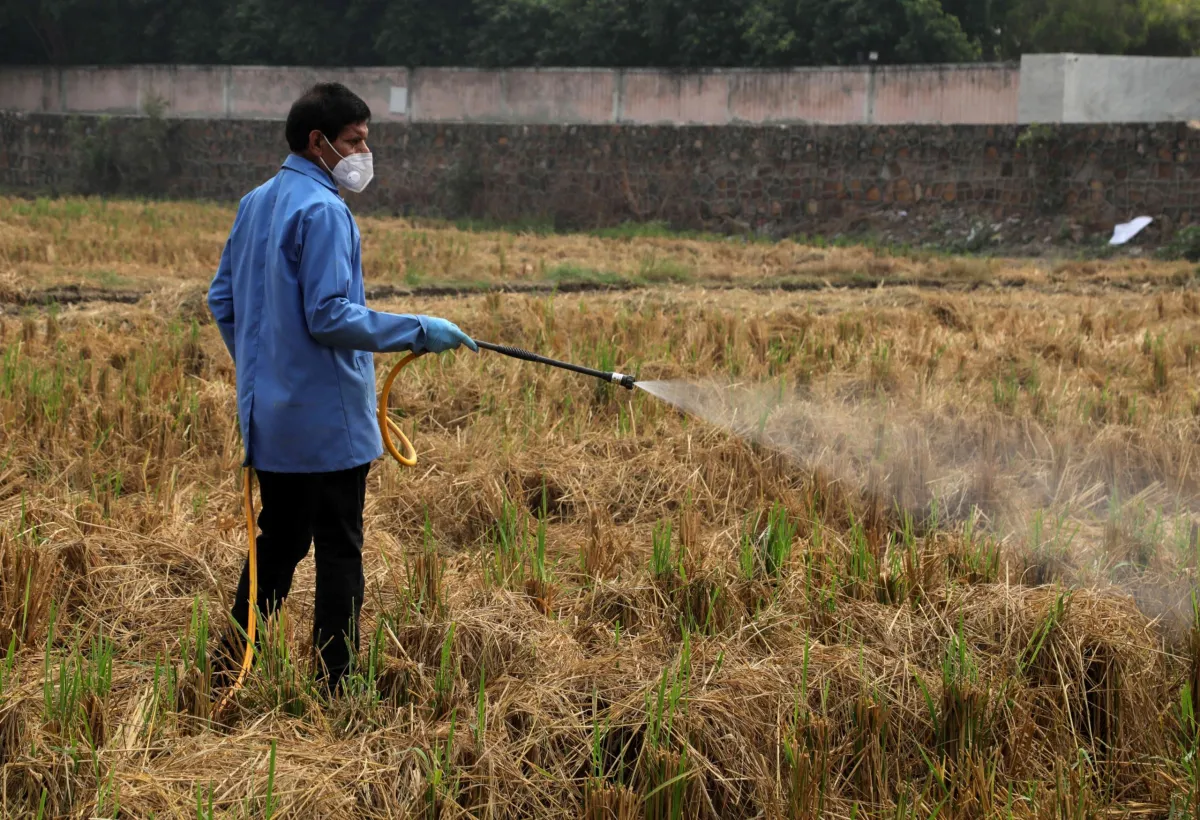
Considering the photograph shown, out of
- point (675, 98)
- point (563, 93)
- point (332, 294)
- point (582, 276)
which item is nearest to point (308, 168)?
point (332, 294)

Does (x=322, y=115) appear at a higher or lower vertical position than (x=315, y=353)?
higher

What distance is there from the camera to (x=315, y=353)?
367 cm

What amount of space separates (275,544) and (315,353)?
22.6 inches

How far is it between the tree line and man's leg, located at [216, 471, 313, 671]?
1031 inches

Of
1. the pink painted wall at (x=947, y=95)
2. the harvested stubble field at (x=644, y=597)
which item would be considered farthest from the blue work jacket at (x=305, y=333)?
the pink painted wall at (x=947, y=95)

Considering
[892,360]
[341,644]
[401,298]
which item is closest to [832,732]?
[341,644]

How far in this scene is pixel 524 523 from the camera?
517cm

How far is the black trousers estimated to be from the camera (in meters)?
3.73

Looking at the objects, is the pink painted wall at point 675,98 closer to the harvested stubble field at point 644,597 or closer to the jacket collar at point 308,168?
the harvested stubble field at point 644,597

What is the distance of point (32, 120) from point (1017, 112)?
21.3 m

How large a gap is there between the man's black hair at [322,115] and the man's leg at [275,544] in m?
0.91

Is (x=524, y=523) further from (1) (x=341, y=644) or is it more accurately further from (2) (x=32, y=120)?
(2) (x=32, y=120)

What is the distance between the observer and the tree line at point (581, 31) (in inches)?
1135

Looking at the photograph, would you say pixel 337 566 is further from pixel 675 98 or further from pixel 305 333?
pixel 675 98
